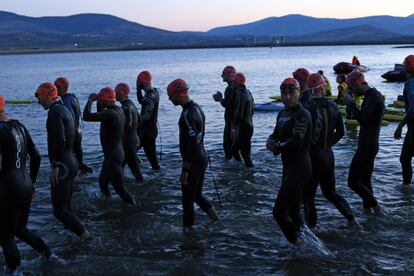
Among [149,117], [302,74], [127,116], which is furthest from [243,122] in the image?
[302,74]

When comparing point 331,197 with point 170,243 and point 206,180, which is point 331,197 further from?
point 206,180

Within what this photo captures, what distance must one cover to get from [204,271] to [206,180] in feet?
15.9

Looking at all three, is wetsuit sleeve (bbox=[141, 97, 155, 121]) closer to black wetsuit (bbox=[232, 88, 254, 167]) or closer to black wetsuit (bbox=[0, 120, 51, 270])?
black wetsuit (bbox=[232, 88, 254, 167])

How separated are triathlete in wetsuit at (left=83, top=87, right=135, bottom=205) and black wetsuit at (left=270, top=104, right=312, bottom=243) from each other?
3125 mm

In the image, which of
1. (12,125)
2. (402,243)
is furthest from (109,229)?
(402,243)

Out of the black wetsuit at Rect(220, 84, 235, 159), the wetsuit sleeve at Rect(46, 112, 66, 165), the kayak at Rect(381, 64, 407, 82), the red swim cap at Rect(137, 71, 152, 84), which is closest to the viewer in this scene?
the wetsuit sleeve at Rect(46, 112, 66, 165)

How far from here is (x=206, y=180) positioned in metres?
11.7

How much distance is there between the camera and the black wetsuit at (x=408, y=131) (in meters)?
9.44

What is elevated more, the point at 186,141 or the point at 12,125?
the point at 12,125

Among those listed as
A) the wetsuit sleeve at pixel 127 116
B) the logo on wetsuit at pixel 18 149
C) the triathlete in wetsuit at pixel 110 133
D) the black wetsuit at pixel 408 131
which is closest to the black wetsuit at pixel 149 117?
the wetsuit sleeve at pixel 127 116

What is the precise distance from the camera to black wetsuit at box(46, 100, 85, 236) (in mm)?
6945

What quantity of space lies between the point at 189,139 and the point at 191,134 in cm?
8

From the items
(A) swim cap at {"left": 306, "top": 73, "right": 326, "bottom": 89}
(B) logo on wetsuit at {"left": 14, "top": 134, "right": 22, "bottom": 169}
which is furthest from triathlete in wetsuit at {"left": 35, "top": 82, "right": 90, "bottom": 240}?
(A) swim cap at {"left": 306, "top": 73, "right": 326, "bottom": 89}

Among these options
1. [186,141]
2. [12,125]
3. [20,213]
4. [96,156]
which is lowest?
[96,156]
